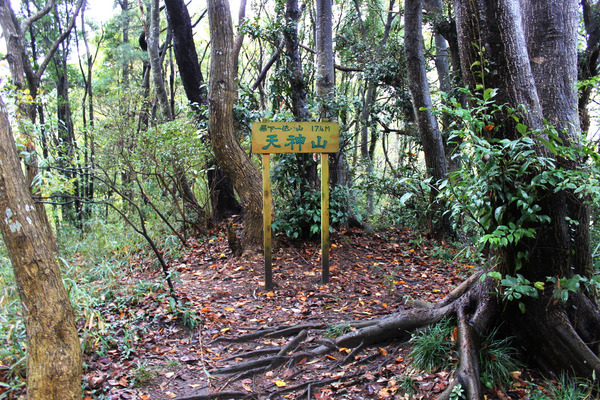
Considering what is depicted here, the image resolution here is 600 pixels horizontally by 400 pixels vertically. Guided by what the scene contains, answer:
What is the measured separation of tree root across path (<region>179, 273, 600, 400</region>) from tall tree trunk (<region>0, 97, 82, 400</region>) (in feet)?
3.71

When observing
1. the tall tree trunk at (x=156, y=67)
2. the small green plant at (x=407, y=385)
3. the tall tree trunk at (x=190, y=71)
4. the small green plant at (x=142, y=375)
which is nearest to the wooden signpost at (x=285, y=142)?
the small green plant at (x=142, y=375)

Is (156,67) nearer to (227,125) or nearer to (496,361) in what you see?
(227,125)

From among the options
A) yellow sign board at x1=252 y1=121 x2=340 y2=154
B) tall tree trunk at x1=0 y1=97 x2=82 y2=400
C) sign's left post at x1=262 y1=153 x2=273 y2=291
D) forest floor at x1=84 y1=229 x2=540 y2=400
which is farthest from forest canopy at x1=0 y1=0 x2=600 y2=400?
yellow sign board at x1=252 y1=121 x2=340 y2=154

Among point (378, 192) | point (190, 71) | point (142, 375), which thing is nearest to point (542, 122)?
point (142, 375)

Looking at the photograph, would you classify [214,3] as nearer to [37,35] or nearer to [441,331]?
[441,331]

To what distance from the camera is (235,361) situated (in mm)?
4363

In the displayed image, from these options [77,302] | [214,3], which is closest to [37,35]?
[214,3]

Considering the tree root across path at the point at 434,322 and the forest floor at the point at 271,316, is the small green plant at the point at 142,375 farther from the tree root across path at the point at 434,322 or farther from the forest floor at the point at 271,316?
the tree root across path at the point at 434,322

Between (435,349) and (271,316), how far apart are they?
229 centimetres

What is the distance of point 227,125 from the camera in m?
7.45

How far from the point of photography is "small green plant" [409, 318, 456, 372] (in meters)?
3.75

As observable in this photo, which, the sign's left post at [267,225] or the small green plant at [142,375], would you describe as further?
the sign's left post at [267,225]

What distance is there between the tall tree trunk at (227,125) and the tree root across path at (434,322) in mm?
3123

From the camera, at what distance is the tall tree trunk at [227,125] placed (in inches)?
287
